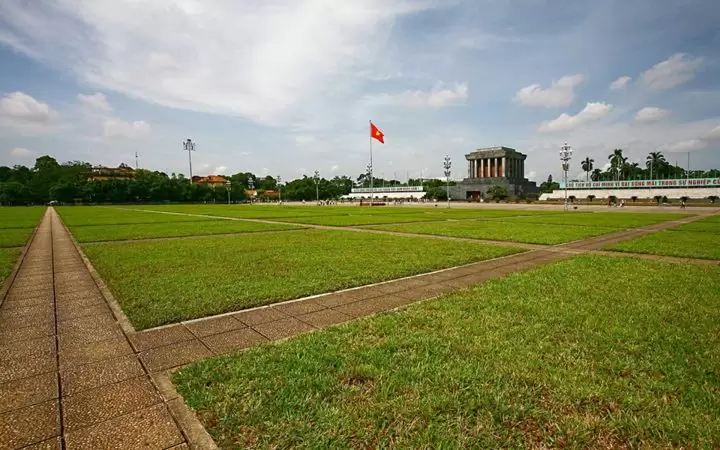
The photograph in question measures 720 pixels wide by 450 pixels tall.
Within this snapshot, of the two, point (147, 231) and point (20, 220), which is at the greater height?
point (20, 220)

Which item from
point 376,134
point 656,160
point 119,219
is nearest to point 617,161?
point 656,160

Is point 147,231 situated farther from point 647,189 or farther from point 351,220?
point 647,189

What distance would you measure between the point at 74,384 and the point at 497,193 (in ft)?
315

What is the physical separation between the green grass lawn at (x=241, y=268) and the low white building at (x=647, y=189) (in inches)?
3228

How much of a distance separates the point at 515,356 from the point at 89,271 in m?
9.49

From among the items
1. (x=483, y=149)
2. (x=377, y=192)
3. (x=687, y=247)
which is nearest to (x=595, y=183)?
(x=483, y=149)

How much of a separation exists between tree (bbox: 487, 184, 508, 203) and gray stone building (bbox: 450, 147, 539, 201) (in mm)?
2704

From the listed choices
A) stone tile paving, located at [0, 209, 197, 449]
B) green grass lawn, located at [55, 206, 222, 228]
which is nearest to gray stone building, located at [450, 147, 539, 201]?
green grass lawn, located at [55, 206, 222, 228]

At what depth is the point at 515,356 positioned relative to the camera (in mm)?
3885

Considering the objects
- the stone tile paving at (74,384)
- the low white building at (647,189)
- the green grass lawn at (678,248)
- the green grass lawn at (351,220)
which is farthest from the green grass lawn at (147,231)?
the low white building at (647,189)

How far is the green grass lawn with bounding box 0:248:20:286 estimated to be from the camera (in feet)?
28.2

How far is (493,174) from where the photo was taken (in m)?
104

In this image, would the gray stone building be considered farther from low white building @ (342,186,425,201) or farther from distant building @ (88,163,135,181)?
distant building @ (88,163,135,181)

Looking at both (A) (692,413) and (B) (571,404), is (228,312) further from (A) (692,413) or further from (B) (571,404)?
Answer: (A) (692,413)
